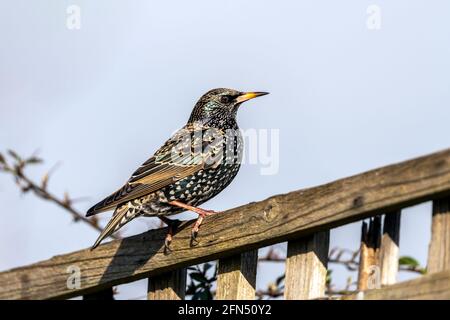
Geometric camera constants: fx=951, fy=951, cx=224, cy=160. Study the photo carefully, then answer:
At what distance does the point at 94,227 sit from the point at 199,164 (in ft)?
2.17

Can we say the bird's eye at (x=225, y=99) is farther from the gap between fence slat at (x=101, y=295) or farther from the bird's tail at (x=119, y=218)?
the gap between fence slat at (x=101, y=295)

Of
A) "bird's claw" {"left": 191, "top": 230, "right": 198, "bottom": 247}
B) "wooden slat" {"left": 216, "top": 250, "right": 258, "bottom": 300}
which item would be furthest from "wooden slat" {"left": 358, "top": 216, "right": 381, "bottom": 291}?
"bird's claw" {"left": 191, "top": 230, "right": 198, "bottom": 247}

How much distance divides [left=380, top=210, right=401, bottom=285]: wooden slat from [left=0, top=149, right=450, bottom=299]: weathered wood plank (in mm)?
55

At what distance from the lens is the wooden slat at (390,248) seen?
3006mm

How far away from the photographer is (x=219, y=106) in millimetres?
6176

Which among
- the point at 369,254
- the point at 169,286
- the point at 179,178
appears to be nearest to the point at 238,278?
the point at 169,286

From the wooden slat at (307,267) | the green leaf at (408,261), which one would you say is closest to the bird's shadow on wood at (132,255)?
the wooden slat at (307,267)

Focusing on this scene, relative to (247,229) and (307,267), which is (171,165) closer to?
(247,229)

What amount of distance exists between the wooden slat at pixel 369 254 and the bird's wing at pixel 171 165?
6.18 ft

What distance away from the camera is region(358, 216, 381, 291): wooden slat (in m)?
3.07

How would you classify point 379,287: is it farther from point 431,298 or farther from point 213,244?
point 213,244

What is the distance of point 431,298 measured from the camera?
9.32ft

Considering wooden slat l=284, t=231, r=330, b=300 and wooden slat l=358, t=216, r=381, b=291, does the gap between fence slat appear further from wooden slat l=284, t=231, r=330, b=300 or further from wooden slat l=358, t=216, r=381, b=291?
wooden slat l=358, t=216, r=381, b=291

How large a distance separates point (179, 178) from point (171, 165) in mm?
114
